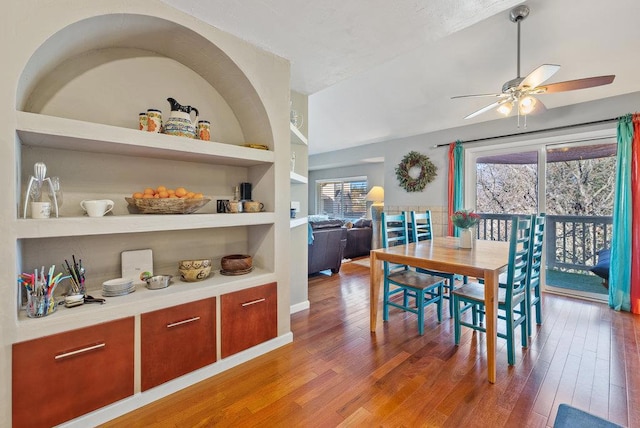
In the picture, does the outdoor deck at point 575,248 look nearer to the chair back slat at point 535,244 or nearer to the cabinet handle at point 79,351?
the chair back slat at point 535,244

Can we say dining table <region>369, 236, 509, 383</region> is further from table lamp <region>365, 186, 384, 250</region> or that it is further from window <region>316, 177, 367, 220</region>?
window <region>316, 177, 367, 220</region>

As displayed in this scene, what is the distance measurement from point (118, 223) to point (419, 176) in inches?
178

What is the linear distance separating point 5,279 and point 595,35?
436 centimetres

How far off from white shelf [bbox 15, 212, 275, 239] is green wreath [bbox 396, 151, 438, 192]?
3.61 meters

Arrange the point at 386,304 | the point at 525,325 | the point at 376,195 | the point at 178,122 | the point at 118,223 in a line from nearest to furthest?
the point at 118,223
the point at 178,122
the point at 525,325
the point at 386,304
the point at 376,195

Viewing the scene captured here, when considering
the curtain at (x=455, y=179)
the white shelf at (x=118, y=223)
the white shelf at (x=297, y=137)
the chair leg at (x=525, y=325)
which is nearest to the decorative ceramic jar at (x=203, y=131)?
the white shelf at (x=118, y=223)

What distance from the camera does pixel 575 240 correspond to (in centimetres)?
386

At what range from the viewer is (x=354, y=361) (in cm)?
212

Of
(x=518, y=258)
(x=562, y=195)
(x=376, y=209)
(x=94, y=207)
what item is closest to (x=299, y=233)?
(x=94, y=207)

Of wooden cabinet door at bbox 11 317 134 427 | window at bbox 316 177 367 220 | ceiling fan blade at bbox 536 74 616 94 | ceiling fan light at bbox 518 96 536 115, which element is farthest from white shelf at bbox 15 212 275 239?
window at bbox 316 177 367 220

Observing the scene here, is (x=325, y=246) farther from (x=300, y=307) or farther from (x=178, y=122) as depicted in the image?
(x=178, y=122)

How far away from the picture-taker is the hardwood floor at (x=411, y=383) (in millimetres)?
1574

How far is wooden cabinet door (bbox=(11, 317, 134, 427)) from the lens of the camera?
133 centimetres

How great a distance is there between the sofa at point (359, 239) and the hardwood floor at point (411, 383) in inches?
116
